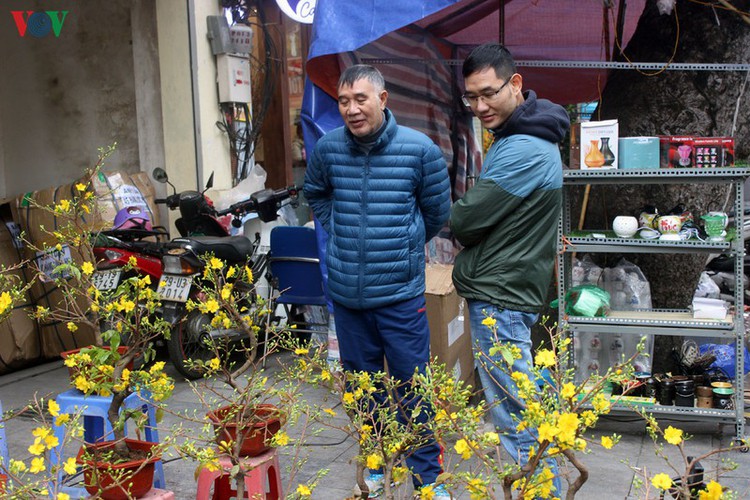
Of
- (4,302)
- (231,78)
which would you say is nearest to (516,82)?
(4,302)

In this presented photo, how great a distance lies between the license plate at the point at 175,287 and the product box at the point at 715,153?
10.8 ft

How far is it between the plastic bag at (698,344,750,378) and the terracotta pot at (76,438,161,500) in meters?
3.50

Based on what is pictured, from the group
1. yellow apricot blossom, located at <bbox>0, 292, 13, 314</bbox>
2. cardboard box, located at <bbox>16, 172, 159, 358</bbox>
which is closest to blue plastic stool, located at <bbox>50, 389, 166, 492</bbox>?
yellow apricot blossom, located at <bbox>0, 292, 13, 314</bbox>

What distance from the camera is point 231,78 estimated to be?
6.59 metres

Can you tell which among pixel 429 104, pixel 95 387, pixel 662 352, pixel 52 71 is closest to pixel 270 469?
pixel 95 387

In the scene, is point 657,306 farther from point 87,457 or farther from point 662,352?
point 87,457

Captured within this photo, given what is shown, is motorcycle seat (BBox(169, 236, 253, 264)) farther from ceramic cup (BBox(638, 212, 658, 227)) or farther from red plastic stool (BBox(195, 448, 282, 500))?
ceramic cup (BBox(638, 212, 658, 227))

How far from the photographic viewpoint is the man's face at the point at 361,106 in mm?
3441

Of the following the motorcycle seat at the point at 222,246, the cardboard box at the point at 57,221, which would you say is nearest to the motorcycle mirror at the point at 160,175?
the cardboard box at the point at 57,221

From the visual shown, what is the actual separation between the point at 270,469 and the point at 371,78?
172cm

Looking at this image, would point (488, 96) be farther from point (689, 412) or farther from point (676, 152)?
point (689, 412)

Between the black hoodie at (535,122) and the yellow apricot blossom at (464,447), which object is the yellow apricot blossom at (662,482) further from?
the black hoodie at (535,122)

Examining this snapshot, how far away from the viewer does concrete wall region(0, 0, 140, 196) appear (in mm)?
6832

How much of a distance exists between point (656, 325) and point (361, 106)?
219cm
